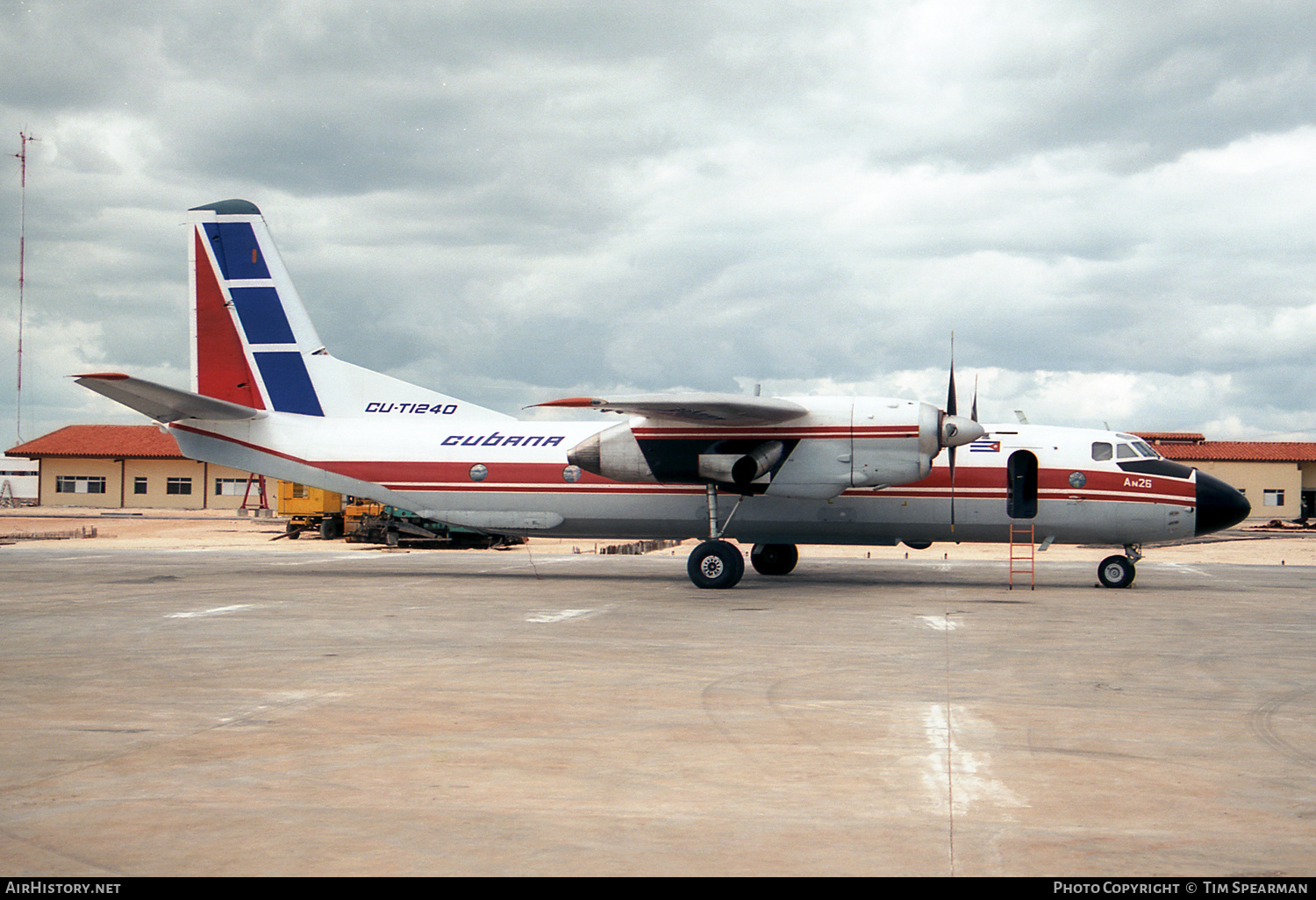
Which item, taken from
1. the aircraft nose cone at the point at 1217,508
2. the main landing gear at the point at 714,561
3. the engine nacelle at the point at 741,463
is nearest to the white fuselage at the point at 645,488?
the aircraft nose cone at the point at 1217,508

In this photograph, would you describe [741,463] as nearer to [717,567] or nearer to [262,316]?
[717,567]

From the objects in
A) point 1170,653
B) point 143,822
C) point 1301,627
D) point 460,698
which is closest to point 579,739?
point 460,698

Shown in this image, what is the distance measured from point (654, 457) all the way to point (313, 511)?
26.1 meters

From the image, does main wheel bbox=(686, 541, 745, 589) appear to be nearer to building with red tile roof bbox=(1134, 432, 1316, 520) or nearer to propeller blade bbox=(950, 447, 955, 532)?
propeller blade bbox=(950, 447, 955, 532)

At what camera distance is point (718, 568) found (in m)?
21.8

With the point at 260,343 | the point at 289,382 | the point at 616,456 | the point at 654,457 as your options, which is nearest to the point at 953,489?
the point at 654,457

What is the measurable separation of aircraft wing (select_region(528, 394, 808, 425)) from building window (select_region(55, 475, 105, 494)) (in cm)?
7636

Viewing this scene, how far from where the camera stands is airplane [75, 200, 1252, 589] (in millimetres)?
21812

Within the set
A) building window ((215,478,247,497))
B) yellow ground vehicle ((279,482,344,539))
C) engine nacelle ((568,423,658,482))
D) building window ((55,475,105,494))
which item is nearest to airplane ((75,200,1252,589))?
engine nacelle ((568,423,658,482))

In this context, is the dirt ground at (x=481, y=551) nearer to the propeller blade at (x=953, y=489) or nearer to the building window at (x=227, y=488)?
the propeller blade at (x=953, y=489)

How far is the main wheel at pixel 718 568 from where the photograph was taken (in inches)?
856

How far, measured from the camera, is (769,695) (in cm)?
1004

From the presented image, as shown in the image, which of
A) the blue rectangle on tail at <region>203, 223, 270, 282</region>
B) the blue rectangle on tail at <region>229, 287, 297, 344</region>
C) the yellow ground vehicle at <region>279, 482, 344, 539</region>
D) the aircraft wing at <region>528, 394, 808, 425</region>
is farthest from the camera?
the yellow ground vehicle at <region>279, 482, 344, 539</region>

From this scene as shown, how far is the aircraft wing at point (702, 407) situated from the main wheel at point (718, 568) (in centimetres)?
275
